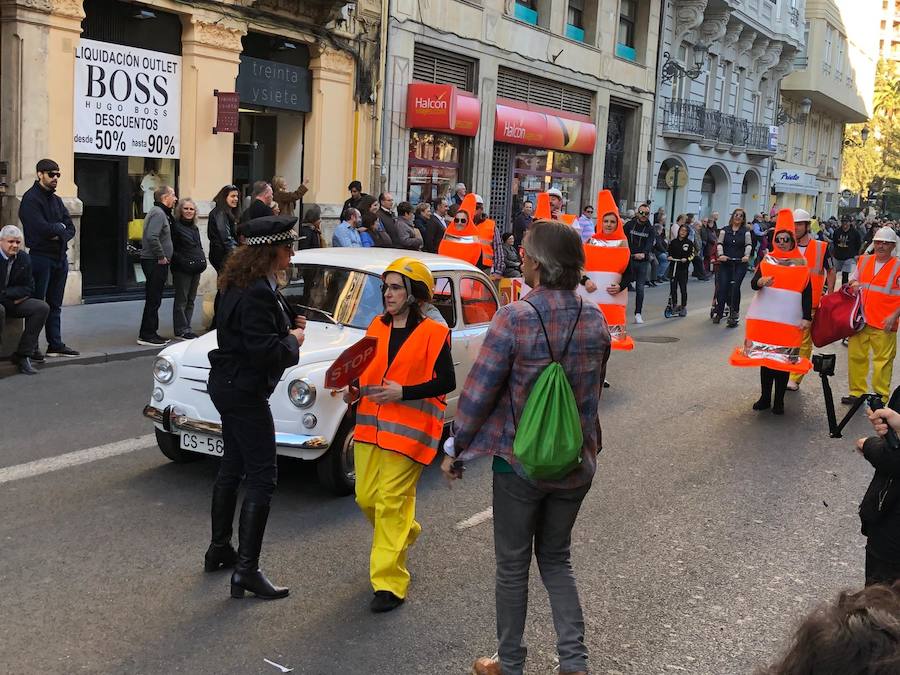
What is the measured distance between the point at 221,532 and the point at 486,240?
393 inches

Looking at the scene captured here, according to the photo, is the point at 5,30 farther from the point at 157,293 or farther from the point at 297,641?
the point at 297,641

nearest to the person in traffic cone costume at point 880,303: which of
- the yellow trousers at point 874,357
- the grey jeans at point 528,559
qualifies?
the yellow trousers at point 874,357

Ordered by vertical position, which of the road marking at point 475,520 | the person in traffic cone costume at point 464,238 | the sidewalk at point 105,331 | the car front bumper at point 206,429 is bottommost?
the road marking at point 475,520

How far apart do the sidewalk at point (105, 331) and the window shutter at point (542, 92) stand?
41.2ft

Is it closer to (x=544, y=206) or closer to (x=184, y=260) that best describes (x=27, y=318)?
(x=184, y=260)

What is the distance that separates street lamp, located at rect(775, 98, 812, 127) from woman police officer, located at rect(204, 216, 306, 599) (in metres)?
42.6

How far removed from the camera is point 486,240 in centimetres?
1453

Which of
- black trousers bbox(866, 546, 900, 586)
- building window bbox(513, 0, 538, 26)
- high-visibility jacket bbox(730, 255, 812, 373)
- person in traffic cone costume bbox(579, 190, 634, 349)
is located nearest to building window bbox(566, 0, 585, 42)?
building window bbox(513, 0, 538, 26)

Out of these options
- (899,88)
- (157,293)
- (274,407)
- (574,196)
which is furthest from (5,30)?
(899,88)

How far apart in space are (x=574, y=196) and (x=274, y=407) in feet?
77.8

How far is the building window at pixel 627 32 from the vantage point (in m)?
30.5

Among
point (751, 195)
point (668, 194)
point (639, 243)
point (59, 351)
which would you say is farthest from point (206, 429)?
point (751, 195)

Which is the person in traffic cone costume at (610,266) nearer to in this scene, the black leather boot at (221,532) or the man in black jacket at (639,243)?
the man in black jacket at (639,243)

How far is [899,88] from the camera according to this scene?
74.9m
